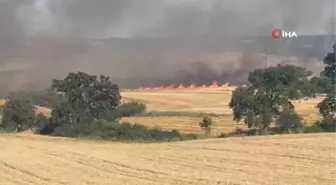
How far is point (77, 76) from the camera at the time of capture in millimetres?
103312

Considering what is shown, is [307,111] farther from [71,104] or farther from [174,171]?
[174,171]

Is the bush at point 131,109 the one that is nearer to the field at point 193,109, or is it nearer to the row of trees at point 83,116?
the field at point 193,109

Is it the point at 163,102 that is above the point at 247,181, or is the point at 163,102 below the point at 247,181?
above

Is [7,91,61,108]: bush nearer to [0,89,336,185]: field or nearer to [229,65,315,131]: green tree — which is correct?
[229,65,315,131]: green tree

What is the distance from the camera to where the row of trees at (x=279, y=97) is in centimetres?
8444

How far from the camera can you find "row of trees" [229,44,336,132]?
84438mm

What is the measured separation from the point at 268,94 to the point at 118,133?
21372mm

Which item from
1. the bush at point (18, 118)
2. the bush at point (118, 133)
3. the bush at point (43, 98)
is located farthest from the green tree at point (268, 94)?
the bush at point (43, 98)

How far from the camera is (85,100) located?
99.3 metres

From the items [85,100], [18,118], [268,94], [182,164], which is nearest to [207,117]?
[268,94]

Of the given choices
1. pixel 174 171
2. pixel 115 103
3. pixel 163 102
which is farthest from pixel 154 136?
pixel 163 102

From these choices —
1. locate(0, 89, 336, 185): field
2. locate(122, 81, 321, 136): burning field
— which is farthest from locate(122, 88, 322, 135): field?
locate(0, 89, 336, 185): field

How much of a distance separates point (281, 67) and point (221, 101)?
230 ft

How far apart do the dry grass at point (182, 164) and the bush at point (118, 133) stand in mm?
22795
